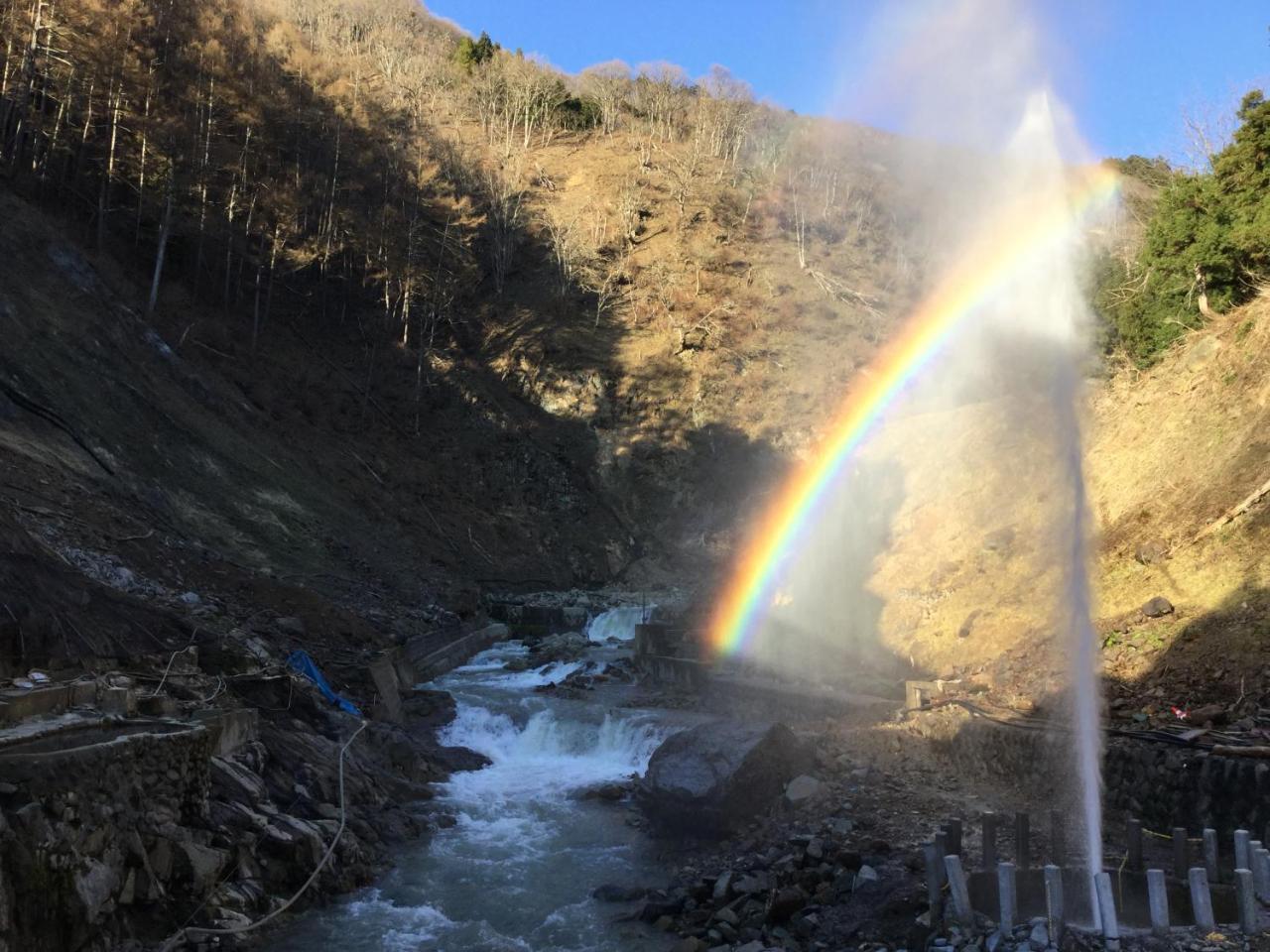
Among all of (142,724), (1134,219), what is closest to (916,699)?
(142,724)

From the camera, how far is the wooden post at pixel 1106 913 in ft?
24.6

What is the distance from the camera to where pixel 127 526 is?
1977cm

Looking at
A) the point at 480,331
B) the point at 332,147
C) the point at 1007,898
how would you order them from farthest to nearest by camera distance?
the point at 480,331 → the point at 332,147 → the point at 1007,898

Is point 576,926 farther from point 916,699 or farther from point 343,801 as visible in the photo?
point 916,699

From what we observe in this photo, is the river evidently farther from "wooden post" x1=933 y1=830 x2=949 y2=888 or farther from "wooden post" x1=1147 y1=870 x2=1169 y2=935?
"wooden post" x1=1147 y1=870 x2=1169 y2=935

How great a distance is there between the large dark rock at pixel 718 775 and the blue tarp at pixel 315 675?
6781mm

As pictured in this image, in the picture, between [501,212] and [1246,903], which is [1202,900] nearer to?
[1246,903]

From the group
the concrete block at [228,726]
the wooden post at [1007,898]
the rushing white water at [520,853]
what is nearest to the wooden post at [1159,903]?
the wooden post at [1007,898]

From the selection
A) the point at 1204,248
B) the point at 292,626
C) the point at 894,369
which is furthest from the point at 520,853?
the point at 894,369

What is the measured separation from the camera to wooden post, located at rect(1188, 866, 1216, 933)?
297 inches

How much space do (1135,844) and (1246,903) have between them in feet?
6.07

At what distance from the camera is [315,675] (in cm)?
1839

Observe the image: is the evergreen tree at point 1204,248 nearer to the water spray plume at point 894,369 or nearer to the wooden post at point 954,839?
the water spray plume at point 894,369

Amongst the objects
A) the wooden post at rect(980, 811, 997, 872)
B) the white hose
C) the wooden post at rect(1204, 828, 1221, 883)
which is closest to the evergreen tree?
the wooden post at rect(1204, 828, 1221, 883)
